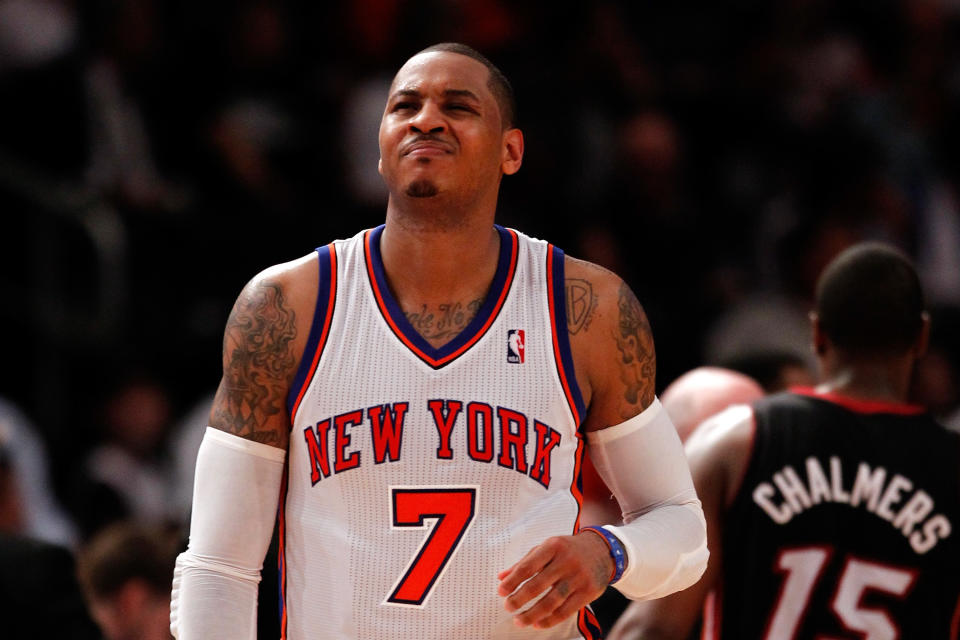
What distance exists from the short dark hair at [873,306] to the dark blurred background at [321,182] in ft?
4.79

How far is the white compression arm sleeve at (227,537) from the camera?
10.3ft

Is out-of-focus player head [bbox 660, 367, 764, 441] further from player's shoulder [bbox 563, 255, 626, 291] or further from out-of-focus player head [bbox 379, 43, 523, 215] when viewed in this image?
out-of-focus player head [bbox 379, 43, 523, 215]

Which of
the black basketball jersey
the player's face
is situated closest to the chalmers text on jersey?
the black basketball jersey

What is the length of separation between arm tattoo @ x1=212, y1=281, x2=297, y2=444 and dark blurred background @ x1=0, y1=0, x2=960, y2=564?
2.88 m

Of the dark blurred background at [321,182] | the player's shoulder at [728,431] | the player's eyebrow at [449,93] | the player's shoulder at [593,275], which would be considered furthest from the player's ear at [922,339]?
the player's eyebrow at [449,93]

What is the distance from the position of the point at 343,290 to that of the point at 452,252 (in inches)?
10.8

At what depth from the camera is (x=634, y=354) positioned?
3357 millimetres

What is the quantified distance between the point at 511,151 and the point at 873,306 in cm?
130

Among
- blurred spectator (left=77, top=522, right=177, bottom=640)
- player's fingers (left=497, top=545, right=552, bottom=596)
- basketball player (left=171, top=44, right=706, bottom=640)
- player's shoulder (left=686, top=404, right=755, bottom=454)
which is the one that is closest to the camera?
player's fingers (left=497, top=545, right=552, bottom=596)

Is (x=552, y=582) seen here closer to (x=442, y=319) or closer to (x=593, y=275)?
(x=442, y=319)

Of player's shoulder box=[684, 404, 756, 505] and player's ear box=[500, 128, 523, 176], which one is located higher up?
player's ear box=[500, 128, 523, 176]

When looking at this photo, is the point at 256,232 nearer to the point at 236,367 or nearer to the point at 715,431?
the point at 715,431

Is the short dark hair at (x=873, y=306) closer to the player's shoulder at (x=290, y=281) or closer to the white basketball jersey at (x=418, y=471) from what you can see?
the white basketball jersey at (x=418, y=471)

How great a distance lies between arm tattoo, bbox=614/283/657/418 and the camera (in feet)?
11.0
